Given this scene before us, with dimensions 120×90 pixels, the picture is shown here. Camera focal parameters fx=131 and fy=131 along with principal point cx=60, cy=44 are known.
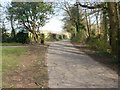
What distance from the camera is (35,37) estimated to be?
18.7 metres

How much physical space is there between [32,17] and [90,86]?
13.7 metres

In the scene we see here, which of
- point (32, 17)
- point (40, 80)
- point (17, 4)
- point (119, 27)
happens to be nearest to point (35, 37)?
point (32, 17)

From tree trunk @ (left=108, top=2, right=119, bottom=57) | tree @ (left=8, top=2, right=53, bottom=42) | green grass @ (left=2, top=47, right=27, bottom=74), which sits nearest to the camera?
green grass @ (left=2, top=47, right=27, bottom=74)

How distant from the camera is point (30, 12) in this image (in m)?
15.6

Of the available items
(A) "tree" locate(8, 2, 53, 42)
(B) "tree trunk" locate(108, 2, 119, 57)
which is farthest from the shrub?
(B) "tree trunk" locate(108, 2, 119, 57)

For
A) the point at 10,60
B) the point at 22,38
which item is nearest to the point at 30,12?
the point at 22,38

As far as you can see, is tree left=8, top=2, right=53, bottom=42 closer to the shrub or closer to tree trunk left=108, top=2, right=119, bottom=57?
the shrub

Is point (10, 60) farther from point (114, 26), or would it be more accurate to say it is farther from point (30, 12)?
point (30, 12)

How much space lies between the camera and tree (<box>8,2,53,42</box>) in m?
14.6

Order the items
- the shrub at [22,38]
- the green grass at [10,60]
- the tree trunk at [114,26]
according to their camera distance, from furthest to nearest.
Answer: the shrub at [22,38], the tree trunk at [114,26], the green grass at [10,60]

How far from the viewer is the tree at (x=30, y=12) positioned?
48.0 ft

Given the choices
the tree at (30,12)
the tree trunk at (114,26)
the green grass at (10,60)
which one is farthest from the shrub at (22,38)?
the tree trunk at (114,26)

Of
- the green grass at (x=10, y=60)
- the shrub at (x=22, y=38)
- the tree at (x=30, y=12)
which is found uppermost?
the tree at (x=30, y=12)

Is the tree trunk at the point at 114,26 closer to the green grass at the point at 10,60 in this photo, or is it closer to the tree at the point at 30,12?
the green grass at the point at 10,60
